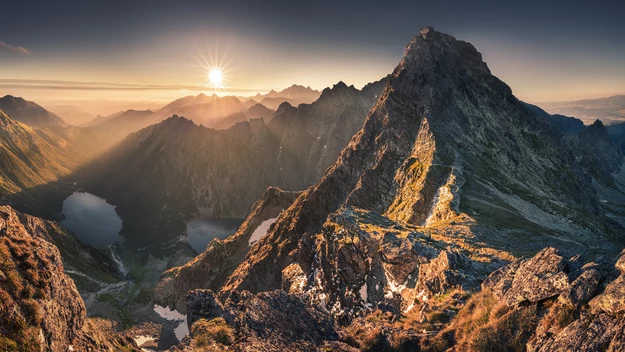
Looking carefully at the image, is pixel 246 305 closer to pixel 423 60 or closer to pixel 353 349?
pixel 353 349

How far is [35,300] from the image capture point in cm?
2530

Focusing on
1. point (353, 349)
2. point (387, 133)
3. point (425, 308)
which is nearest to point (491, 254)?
point (425, 308)

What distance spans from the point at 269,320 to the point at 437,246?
81.5 feet

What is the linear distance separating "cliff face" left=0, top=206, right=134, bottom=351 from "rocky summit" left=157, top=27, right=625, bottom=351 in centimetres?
1005

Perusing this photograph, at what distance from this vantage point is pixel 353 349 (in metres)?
27.5

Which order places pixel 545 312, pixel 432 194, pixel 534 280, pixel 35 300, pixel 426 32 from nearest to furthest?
pixel 545 312
pixel 534 280
pixel 35 300
pixel 432 194
pixel 426 32

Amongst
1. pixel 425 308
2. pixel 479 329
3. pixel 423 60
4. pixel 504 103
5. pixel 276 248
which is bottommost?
pixel 276 248

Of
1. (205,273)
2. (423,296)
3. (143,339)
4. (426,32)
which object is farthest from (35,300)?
(426,32)

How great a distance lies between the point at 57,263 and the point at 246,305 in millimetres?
18438

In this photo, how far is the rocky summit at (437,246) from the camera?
75.5ft

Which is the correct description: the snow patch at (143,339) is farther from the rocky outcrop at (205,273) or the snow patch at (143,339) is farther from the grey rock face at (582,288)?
the grey rock face at (582,288)

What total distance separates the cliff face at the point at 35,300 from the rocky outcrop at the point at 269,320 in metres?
9.58

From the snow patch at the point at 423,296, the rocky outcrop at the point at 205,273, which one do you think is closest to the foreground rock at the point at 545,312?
the snow patch at the point at 423,296

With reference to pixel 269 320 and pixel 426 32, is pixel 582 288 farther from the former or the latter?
pixel 426 32
